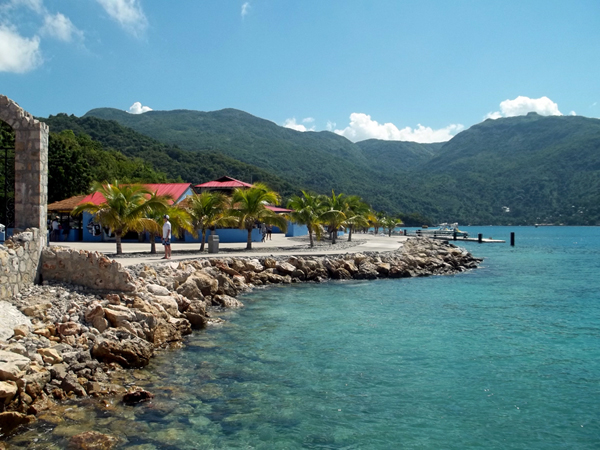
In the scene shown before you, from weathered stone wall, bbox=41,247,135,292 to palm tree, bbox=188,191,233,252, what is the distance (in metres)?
11.2

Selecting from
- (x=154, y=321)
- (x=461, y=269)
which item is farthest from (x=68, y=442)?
(x=461, y=269)

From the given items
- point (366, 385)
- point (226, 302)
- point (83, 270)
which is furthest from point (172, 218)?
point (366, 385)

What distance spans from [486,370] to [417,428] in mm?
3228

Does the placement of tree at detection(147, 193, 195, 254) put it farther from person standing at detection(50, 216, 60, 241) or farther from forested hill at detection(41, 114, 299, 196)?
forested hill at detection(41, 114, 299, 196)

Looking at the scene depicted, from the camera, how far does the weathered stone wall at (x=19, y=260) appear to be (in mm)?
9766

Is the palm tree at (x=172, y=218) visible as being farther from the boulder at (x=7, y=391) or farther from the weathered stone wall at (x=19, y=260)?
the boulder at (x=7, y=391)

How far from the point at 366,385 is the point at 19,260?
7966mm

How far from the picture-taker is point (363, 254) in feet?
83.2

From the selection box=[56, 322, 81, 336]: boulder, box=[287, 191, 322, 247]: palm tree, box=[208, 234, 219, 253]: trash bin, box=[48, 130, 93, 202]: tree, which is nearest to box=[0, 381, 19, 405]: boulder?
box=[56, 322, 81, 336]: boulder

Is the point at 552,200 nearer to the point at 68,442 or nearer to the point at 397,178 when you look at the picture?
the point at 397,178

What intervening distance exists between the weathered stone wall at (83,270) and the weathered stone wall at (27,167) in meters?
0.89

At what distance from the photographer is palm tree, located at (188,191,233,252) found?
75.7ft

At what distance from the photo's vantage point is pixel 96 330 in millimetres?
9430

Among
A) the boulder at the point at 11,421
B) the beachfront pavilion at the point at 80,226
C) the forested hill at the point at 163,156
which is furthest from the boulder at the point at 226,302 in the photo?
the forested hill at the point at 163,156
